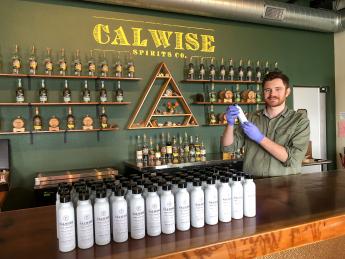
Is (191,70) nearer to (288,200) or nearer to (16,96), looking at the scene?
(16,96)

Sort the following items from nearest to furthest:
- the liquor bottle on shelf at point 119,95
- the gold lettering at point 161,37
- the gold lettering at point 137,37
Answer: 1. the liquor bottle on shelf at point 119,95
2. the gold lettering at point 137,37
3. the gold lettering at point 161,37

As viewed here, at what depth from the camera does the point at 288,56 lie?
17.0ft

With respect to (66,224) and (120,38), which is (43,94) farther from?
(66,224)

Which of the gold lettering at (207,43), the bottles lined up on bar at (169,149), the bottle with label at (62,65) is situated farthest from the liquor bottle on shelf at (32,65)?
the gold lettering at (207,43)

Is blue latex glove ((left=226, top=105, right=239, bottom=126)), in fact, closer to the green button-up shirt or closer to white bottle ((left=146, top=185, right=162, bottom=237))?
the green button-up shirt

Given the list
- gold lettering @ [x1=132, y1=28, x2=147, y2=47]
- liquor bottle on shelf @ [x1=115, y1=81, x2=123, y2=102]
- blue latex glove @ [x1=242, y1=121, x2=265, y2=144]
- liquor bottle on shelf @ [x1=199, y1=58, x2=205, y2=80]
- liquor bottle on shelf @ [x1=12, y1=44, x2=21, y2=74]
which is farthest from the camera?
liquor bottle on shelf @ [x1=199, y1=58, x2=205, y2=80]

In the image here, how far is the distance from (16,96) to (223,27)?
10.2 ft

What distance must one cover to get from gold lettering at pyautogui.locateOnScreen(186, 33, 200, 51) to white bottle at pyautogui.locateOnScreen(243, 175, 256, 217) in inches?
139

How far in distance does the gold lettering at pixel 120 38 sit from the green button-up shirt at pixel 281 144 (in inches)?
93.7

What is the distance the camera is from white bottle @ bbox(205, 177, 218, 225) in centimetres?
112

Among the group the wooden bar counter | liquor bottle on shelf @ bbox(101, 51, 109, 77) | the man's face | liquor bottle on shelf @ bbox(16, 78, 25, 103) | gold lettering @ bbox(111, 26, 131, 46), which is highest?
gold lettering @ bbox(111, 26, 131, 46)

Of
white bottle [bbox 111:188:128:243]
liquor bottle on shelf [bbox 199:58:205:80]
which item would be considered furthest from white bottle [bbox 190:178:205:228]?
liquor bottle on shelf [bbox 199:58:205:80]

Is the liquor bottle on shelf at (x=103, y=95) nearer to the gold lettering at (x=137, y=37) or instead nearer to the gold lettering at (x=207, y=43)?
the gold lettering at (x=137, y=37)

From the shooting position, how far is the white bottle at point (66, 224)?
36.9 inches
